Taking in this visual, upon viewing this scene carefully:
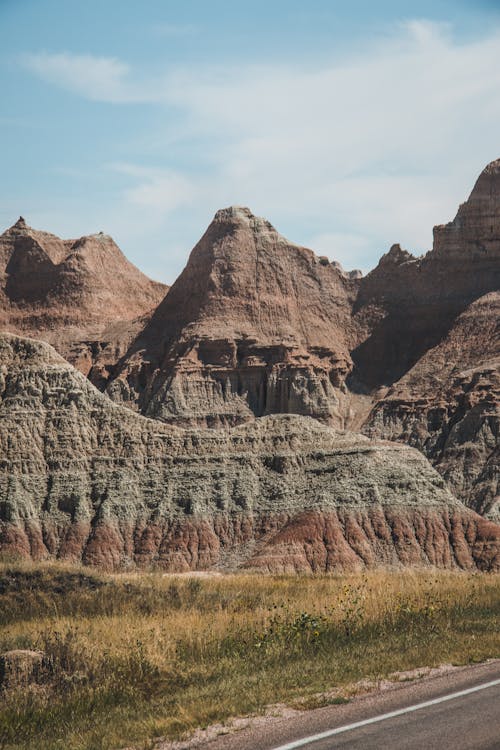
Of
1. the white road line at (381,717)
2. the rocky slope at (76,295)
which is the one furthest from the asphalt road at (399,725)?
the rocky slope at (76,295)

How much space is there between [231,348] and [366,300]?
25.1 m

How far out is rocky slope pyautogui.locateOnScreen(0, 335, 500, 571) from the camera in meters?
68.4

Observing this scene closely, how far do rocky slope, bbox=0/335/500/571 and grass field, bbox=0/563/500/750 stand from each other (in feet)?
111

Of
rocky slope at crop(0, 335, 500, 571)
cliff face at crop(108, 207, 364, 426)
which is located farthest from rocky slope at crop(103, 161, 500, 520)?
rocky slope at crop(0, 335, 500, 571)

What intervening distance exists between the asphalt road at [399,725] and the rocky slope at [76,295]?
130 meters

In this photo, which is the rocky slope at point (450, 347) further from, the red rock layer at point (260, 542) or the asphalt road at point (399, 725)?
the asphalt road at point (399, 725)

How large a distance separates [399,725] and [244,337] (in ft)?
410

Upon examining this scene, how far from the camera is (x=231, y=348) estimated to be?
13925 cm

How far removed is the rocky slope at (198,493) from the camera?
68.4m

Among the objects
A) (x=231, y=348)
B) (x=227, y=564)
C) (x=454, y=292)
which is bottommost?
(x=227, y=564)

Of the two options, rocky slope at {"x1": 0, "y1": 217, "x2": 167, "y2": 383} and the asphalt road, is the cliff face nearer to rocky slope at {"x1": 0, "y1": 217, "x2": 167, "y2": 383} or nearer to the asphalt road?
rocky slope at {"x1": 0, "y1": 217, "x2": 167, "y2": 383}

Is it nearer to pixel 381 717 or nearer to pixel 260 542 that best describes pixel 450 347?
pixel 260 542

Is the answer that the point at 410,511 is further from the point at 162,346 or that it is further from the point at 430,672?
the point at 162,346

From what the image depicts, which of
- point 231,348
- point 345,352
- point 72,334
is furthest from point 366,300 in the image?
point 72,334
